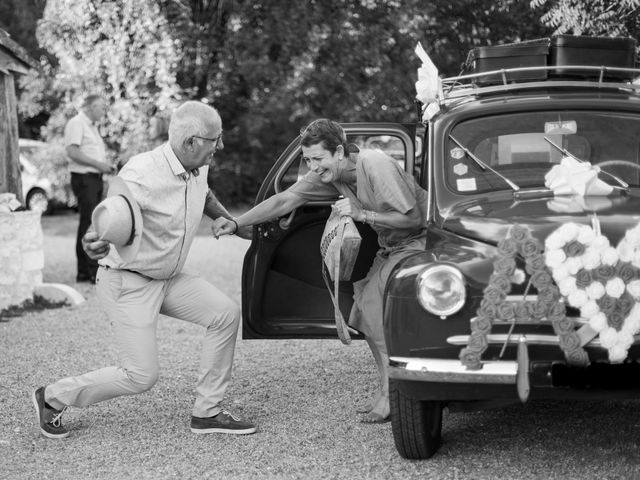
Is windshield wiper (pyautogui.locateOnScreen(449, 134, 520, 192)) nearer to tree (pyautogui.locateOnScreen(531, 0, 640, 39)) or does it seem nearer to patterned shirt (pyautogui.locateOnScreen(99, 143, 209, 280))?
patterned shirt (pyautogui.locateOnScreen(99, 143, 209, 280))

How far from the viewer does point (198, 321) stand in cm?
597

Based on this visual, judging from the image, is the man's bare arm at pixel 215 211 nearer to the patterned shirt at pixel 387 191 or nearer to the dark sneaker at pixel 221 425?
the patterned shirt at pixel 387 191

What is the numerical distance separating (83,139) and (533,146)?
24.7ft

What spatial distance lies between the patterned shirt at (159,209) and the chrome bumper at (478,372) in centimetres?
167

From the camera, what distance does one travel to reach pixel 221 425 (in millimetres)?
5906

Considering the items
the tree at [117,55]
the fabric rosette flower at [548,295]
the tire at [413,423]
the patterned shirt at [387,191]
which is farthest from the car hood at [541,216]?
the tree at [117,55]

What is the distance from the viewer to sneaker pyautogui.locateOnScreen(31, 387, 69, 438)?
5820 millimetres

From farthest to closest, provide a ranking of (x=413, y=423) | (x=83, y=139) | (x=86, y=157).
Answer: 1. (x=83, y=139)
2. (x=86, y=157)
3. (x=413, y=423)

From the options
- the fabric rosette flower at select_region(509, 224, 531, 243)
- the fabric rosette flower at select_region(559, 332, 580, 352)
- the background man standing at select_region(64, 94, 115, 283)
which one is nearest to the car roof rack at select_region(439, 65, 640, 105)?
the fabric rosette flower at select_region(509, 224, 531, 243)

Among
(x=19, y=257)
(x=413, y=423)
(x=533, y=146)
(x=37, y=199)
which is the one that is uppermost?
(x=533, y=146)

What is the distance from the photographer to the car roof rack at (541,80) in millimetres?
5980

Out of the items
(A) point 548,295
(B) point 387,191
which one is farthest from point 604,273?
(B) point 387,191

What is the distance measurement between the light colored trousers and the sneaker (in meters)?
0.06

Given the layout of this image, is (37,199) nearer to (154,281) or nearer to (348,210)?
(154,281)
